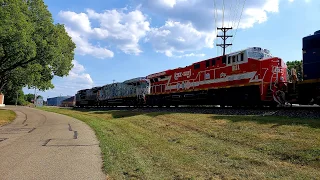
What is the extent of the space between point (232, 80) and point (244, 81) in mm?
1152

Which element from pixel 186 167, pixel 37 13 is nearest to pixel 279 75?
pixel 186 167

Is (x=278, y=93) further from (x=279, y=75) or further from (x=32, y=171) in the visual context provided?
(x=32, y=171)

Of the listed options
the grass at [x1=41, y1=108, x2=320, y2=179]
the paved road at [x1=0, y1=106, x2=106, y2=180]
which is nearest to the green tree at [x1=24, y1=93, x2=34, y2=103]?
the paved road at [x1=0, y1=106, x2=106, y2=180]

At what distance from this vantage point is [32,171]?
641 cm

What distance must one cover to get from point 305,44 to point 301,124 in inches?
249

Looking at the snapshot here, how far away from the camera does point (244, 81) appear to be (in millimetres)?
18234

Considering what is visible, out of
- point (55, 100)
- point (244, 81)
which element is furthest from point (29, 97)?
point (244, 81)

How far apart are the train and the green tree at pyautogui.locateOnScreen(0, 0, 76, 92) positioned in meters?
11.6

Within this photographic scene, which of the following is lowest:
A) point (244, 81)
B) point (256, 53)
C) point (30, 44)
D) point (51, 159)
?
point (51, 159)

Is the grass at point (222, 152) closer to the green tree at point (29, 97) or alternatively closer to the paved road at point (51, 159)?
the paved road at point (51, 159)

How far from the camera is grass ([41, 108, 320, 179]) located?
6027mm

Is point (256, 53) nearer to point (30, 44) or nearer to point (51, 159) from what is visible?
point (51, 159)

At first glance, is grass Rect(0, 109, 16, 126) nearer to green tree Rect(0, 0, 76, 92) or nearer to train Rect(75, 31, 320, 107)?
green tree Rect(0, 0, 76, 92)

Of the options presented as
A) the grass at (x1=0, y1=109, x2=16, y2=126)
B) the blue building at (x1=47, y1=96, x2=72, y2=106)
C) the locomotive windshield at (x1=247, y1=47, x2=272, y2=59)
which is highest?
the locomotive windshield at (x1=247, y1=47, x2=272, y2=59)
